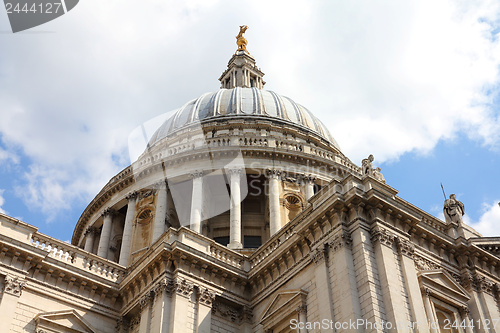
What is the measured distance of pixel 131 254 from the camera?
38031mm

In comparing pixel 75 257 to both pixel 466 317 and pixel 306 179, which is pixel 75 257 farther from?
pixel 306 179

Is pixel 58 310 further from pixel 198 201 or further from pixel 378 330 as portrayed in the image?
pixel 198 201

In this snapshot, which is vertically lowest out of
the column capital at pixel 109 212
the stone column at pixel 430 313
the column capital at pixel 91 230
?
the stone column at pixel 430 313

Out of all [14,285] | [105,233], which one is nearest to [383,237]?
[14,285]

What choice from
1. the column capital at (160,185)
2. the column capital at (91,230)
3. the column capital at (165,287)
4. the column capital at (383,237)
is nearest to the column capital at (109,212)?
the column capital at (91,230)

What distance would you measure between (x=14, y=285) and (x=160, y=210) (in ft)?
57.4

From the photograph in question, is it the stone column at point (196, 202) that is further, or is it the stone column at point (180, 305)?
the stone column at point (196, 202)

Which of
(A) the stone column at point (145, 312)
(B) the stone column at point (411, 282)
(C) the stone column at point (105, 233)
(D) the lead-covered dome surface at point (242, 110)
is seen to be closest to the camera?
(B) the stone column at point (411, 282)

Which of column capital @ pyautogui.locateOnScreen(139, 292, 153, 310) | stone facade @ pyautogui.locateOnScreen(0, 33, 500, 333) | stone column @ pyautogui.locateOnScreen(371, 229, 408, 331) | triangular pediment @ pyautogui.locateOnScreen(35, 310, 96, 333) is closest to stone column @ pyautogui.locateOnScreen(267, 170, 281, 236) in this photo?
stone facade @ pyautogui.locateOnScreen(0, 33, 500, 333)

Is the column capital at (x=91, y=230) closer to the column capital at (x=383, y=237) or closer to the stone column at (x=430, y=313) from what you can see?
the column capital at (x=383, y=237)

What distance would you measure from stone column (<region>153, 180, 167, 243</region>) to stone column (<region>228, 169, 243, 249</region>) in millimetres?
4640

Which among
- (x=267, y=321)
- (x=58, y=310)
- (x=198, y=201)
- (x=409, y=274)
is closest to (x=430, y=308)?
(x=409, y=274)

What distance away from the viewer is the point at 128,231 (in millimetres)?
39875

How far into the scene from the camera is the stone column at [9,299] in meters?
21.5
